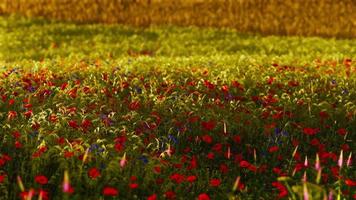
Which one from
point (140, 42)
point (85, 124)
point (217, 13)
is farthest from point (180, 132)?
point (217, 13)

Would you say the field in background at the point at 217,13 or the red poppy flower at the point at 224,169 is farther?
the field in background at the point at 217,13

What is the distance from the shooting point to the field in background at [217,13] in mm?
21703

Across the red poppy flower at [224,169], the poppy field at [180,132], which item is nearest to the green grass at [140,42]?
the poppy field at [180,132]

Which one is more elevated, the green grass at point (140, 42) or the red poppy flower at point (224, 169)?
the red poppy flower at point (224, 169)

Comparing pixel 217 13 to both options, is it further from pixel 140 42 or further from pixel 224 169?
pixel 224 169

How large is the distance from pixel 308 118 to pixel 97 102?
273 centimetres

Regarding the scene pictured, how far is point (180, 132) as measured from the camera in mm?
6660

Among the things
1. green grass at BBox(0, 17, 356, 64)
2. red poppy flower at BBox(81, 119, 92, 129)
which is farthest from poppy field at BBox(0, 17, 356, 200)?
green grass at BBox(0, 17, 356, 64)

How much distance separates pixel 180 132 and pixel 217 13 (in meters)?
16.2

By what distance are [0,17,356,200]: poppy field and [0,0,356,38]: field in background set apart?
31.3ft

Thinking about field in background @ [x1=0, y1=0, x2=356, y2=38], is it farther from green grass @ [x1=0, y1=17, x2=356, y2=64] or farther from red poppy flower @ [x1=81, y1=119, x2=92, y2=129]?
red poppy flower @ [x1=81, y1=119, x2=92, y2=129]

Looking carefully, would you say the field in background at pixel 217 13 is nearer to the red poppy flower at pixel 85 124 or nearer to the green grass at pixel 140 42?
the green grass at pixel 140 42

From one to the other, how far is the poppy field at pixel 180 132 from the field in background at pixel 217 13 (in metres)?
9.53

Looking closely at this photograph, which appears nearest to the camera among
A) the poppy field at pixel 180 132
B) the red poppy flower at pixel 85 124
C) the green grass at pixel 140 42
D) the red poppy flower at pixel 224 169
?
the poppy field at pixel 180 132
